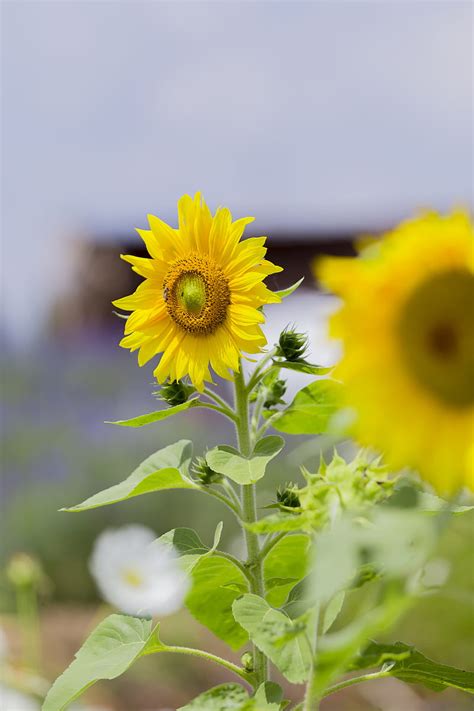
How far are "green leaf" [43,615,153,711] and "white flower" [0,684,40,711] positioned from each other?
0.75m

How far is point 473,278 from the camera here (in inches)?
16.5

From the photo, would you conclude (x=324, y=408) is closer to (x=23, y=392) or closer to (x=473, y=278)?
(x=473, y=278)

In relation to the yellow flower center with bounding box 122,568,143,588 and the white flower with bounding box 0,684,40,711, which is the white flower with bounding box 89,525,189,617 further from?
the white flower with bounding box 0,684,40,711

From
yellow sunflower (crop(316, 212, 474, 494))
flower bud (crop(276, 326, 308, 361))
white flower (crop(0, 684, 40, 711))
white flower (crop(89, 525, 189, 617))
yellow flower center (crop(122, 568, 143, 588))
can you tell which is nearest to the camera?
yellow sunflower (crop(316, 212, 474, 494))

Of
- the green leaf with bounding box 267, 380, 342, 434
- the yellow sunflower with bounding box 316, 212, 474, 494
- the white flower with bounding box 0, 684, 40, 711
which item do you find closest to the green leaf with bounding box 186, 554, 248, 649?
the green leaf with bounding box 267, 380, 342, 434

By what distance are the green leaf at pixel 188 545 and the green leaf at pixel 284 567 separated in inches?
2.4

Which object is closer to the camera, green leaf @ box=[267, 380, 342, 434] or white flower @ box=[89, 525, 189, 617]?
green leaf @ box=[267, 380, 342, 434]

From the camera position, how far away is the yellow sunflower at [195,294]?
25.4 inches

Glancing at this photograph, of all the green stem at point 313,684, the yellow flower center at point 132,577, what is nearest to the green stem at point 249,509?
the green stem at point 313,684

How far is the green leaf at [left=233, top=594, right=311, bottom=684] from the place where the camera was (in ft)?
1.73

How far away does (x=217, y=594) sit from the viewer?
27.3 inches

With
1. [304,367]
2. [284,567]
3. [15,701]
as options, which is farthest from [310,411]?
[15,701]

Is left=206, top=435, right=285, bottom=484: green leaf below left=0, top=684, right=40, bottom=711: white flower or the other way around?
the other way around

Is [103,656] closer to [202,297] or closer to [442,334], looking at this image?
[202,297]
